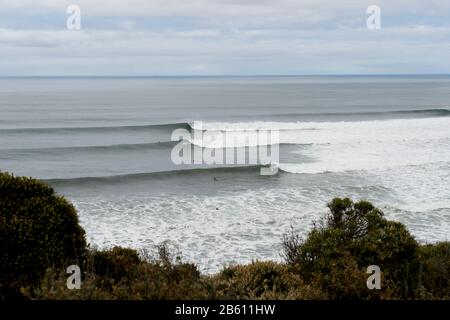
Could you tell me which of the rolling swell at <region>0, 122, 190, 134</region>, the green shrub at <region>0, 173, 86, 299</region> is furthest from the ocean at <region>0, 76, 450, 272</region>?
the green shrub at <region>0, 173, 86, 299</region>

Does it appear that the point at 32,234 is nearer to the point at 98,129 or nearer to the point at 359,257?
the point at 359,257

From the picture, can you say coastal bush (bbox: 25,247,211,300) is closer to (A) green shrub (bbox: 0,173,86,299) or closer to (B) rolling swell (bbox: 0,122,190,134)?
(A) green shrub (bbox: 0,173,86,299)

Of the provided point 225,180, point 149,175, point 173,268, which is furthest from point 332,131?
point 173,268

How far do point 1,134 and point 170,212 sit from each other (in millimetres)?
26988

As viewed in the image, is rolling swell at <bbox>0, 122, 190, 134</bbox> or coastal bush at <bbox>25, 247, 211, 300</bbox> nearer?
coastal bush at <bbox>25, 247, 211, 300</bbox>

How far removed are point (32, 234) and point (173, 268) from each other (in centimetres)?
202

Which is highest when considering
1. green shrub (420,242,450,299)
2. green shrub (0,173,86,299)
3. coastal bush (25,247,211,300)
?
green shrub (0,173,86,299)

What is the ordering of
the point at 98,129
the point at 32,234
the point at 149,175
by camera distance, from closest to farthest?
the point at 32,234
the point at 149,175
the point at 98,129

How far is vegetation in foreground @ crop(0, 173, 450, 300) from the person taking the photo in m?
6.46

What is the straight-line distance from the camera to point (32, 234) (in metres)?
7.05

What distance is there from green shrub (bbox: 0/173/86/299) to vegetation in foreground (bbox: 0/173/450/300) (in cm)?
1

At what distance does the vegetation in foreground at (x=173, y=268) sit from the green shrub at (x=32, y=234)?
0.01m

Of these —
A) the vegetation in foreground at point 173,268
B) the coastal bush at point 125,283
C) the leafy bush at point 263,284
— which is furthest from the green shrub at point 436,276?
the coastal bush at point 125,283
